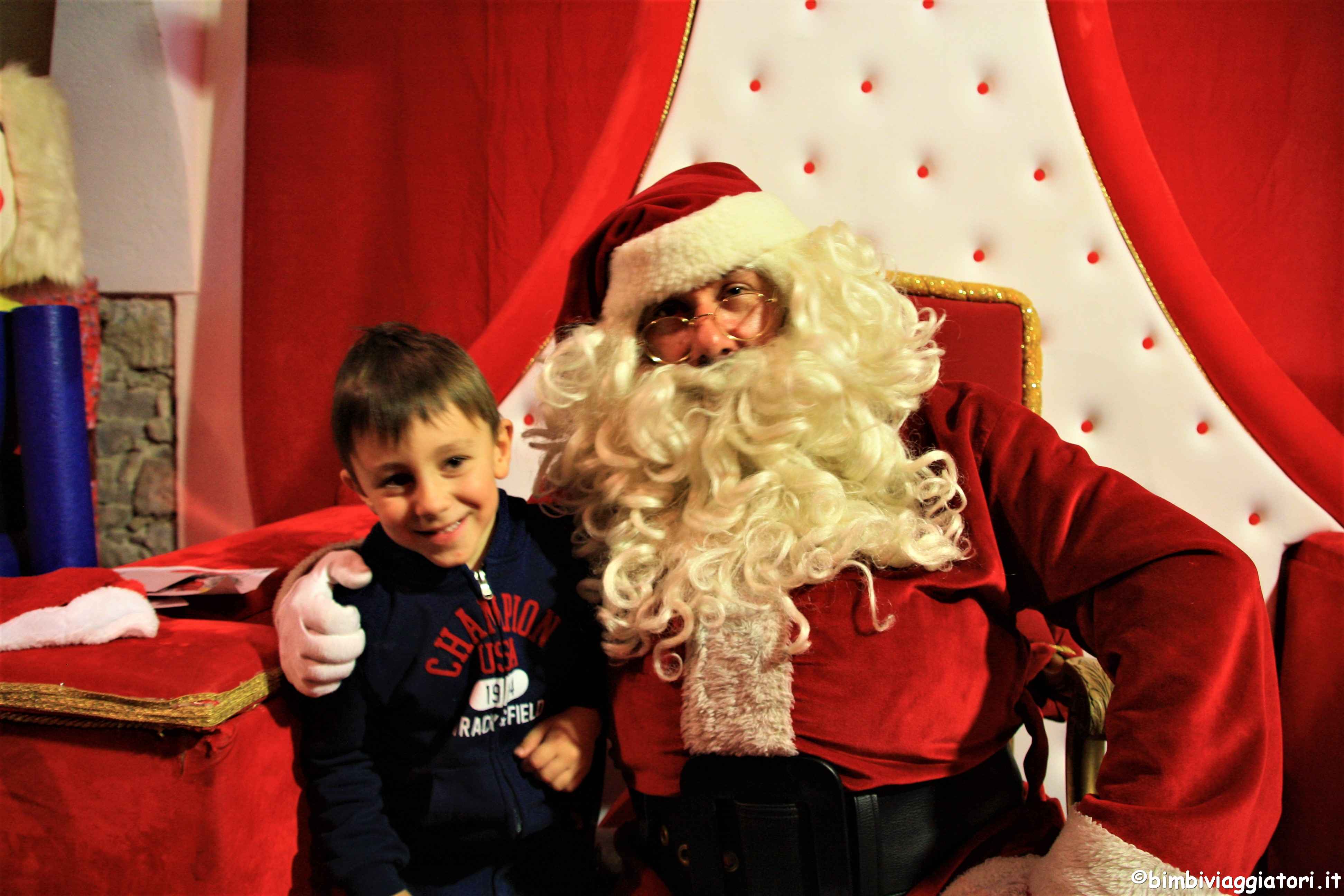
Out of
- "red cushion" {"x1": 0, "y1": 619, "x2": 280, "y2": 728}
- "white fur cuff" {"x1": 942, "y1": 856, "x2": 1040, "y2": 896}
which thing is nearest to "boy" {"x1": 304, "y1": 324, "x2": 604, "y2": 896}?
"red cushion" {"x1": 0, "y1": 619, "x2": 280, "y2": 728}

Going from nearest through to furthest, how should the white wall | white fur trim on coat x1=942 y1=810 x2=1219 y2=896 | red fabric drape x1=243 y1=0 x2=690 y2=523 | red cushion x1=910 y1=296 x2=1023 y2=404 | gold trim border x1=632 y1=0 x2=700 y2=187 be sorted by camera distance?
white fur trim on coat x1=942 y1=810 x2=1219 y2=896, red cushion x1=910 y1=296 x2=1023 y2=404, gold trim border x1=632 y1=0 x2=700 y2=187, red fabric drape x1=243 y1=0 x2=690 y2=523, the white wall

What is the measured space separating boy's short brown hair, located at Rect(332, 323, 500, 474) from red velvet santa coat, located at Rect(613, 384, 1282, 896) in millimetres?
440

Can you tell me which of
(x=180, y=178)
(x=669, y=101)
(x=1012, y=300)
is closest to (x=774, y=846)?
(x=1012, y=300)

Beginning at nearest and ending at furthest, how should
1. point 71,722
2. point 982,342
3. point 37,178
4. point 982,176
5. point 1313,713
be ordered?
1. point 71,722
2. point 1313,713
3. point 982,342
4. point 982,176
5. point 37,178

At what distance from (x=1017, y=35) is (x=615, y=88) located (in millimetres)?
913

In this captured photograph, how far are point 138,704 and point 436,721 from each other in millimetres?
343

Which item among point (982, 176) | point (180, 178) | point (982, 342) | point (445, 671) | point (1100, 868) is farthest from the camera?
point (180, 178)

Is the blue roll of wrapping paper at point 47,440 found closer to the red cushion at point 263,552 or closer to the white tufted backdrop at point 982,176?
the red cushion at point 263,552

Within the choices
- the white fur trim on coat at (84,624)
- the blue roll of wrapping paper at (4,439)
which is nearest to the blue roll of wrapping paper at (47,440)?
the blue roll of wrapping paper at (4,439)

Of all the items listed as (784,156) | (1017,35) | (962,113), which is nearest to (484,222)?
(784,156)

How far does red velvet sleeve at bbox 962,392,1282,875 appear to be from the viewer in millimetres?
836

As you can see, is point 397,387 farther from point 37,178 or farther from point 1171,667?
point 37,178

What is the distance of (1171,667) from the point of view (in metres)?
0.87

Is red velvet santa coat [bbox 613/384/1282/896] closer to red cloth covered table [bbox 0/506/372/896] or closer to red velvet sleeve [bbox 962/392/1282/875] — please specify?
red velvet sleeve [bbox 962/392/1282/875]
